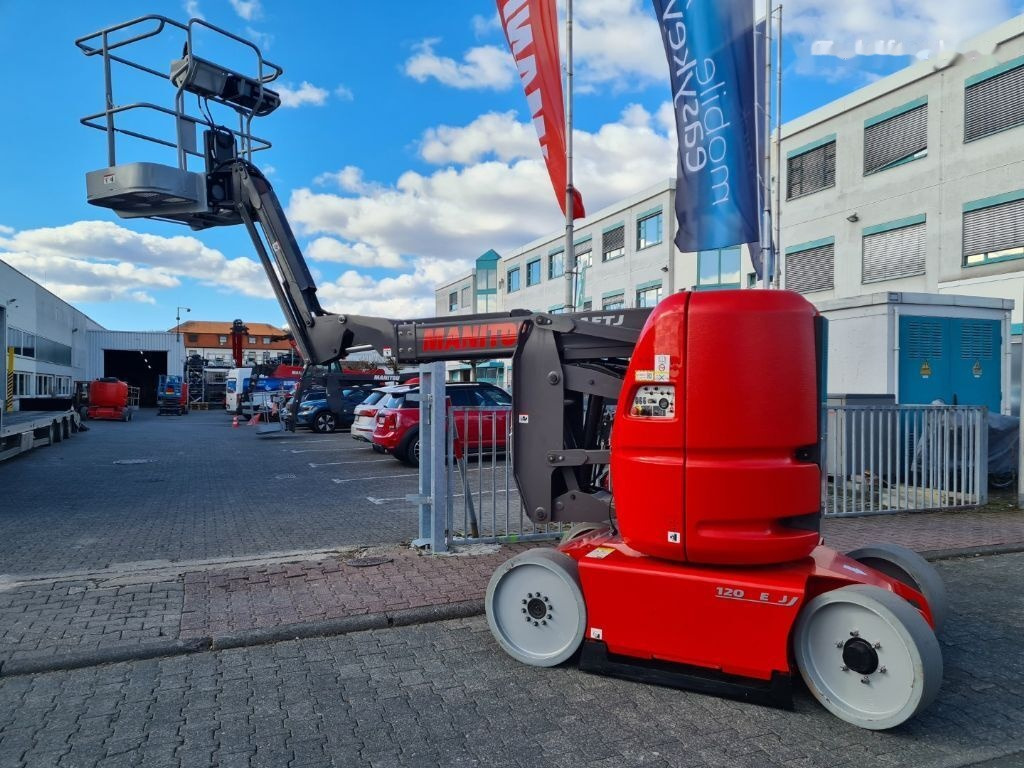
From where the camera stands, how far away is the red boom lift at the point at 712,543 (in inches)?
139

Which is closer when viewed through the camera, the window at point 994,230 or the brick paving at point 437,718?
the brick paving at point 437,718

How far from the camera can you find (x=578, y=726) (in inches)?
138

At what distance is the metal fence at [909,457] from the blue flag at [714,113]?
111 inches

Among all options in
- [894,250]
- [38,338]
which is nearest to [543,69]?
[894,250]

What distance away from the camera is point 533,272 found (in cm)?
4619

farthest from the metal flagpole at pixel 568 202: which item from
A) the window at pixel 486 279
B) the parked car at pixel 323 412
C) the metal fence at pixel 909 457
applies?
the window at pixel 486 279

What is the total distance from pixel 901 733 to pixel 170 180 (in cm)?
584

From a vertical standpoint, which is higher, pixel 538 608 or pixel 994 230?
pixel 994 230

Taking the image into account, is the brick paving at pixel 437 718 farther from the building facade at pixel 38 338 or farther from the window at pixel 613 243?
the window at pixel 613 243

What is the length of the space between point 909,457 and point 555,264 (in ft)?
114

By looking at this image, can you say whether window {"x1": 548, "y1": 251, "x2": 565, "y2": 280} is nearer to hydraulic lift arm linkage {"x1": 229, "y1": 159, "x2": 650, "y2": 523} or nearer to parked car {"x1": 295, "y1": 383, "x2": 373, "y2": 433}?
parked car {"x1": 295, "y1": 383, "x2": 373, "y2": 433}

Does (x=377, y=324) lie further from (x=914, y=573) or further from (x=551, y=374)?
(x=914, y=573)

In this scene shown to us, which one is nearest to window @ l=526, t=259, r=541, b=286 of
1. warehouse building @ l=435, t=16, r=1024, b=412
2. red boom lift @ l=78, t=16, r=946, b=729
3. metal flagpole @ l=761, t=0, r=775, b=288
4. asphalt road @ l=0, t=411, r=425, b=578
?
warehouse building @ l=435, t=16, r=1024, b=412

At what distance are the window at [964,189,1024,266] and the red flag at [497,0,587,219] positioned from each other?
16107mm
